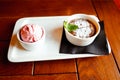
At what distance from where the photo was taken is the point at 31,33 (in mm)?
508

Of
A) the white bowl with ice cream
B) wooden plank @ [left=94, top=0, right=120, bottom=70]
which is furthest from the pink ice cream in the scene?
wooden plank @ [left=94, top=0, right=120, bottom=70]

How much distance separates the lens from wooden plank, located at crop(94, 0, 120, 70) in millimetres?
572

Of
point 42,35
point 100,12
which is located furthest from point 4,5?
point 100,12

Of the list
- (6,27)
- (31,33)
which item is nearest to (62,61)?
(31,33)

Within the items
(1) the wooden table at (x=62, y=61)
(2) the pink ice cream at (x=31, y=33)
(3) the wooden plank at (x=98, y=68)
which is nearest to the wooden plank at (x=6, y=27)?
(1) the wooden table at (x=62, y=61)

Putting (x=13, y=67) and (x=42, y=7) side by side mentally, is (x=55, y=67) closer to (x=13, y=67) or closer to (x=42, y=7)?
(x=13, y=67)

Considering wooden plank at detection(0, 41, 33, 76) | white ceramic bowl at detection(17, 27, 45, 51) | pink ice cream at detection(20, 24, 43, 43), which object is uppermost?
pink ice cream at detection(20, 24, 43, 43)

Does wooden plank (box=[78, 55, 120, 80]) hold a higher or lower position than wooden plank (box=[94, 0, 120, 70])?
lower

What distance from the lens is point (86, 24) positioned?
559mm

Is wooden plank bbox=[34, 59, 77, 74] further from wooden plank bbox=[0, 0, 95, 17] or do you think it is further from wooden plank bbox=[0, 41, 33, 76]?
wooden plank bbox=[0, 0, 95, 17]

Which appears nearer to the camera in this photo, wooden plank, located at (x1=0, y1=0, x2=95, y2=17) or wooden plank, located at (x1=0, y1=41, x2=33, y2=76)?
wooden plank, located at (x1=0, y1=41, x2=33, y2=76)

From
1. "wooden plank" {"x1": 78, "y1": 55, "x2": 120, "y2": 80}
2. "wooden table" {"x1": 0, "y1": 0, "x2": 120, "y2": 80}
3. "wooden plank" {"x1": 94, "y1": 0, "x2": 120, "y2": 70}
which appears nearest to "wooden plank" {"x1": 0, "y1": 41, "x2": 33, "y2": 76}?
"wooden table" {"x1": 0, "y1": 0, "x2": 120, "y2": 80}

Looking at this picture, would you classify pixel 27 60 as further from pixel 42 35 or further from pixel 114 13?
pixel 114 13

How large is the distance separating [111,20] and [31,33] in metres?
0.34
